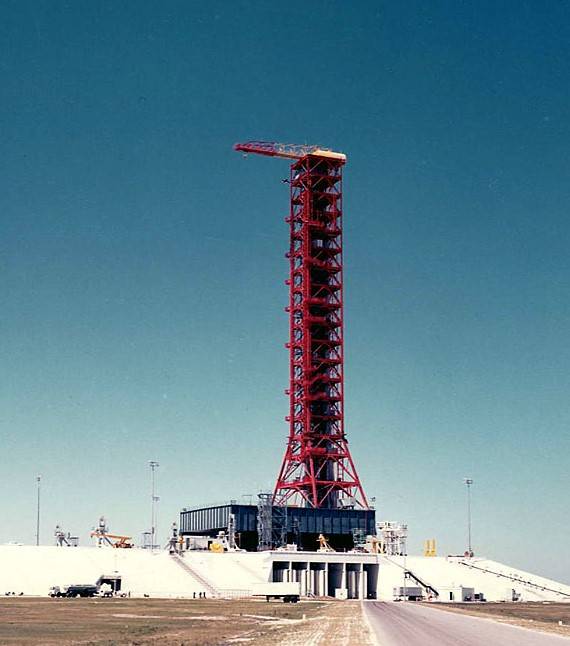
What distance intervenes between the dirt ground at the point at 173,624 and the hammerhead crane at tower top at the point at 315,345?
230ft

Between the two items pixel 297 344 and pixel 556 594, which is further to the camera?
pixel 297 344

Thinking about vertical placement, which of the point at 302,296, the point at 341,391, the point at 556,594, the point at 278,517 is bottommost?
the point at 556,594

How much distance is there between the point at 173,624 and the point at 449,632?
19.8 m

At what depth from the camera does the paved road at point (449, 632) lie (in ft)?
183

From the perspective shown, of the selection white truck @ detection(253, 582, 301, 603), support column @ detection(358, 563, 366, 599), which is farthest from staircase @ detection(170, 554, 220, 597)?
support column @ detection(358, 563, 366, 599)

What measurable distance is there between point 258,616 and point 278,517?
253 feet

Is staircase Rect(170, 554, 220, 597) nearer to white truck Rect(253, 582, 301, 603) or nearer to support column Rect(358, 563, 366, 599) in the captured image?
white truck Rect(253, 582, 301, 603)

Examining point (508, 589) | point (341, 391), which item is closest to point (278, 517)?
point (341, 391)

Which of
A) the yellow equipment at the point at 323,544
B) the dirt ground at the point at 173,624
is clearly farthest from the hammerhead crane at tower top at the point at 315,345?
the dirt ground at the point at 173,624

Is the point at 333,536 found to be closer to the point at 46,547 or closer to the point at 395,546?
the point at 395,546

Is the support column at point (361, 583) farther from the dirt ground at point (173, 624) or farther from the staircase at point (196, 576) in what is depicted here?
the dirt ground at point (173, 624)

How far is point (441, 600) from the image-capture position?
138500 mm

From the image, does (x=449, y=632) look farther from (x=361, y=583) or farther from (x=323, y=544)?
(x=323, y=544)

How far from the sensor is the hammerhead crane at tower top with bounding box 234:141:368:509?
17462 centimetres
